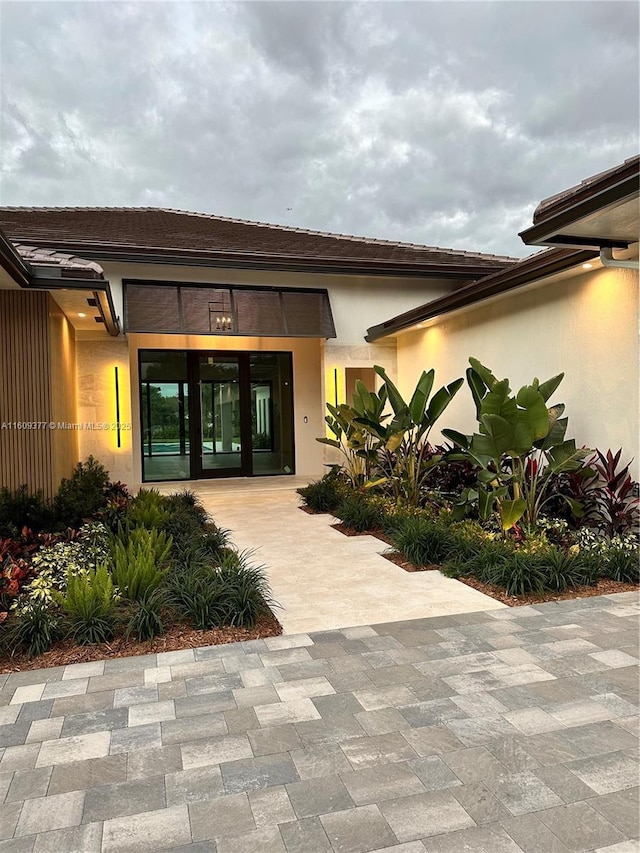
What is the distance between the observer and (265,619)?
4707 mm

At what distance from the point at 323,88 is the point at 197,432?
8191 mm

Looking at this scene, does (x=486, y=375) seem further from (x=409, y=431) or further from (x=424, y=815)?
(x=424, y=815)

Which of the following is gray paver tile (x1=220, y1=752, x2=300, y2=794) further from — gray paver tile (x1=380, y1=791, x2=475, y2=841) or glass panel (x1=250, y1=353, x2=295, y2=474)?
glass panel (x1=250, y1=353, x2=295, y2=474)

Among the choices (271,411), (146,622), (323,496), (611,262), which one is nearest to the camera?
(146,622)

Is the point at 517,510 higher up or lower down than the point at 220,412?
lower down

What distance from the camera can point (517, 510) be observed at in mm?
5820

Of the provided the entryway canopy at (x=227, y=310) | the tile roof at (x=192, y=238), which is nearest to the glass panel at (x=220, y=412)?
the entryway canopy at (x=227, y=310)

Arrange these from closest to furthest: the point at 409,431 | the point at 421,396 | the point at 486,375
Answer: the point at 486,375, the point at 421,396, the point at 409,431

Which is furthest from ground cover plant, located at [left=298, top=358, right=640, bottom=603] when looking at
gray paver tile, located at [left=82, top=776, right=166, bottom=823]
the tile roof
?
the tile roof

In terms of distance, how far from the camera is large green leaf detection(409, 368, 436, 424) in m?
7.84

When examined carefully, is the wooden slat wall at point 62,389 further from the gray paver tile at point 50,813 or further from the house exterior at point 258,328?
the gray paver tile at point 50,813

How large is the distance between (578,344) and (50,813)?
722 cm

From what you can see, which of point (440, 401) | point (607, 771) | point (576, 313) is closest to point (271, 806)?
point (607, 771)

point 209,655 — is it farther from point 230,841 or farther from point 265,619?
point 230,841
